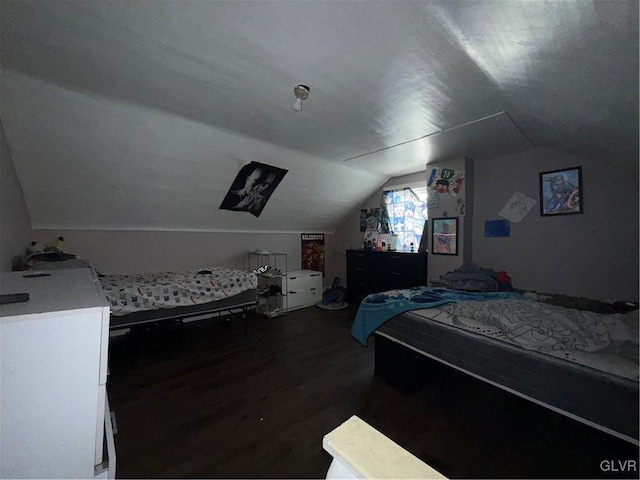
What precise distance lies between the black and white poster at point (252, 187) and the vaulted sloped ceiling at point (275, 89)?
13cm

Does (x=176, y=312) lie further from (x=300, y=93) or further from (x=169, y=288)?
(x=300, y=93)

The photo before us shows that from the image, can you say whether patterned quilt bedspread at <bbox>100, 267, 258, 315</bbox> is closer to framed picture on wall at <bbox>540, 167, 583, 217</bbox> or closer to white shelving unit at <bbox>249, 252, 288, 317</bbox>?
white shelving unit at <bbox>249, 252, 288, 317</bbox>

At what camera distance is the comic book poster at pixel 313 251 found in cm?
511

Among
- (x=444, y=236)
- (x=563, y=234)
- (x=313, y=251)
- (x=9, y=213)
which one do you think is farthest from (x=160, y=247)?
(x=563, y=234)

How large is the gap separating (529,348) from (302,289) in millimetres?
3374

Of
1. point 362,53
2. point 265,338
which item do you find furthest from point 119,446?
point 362,53

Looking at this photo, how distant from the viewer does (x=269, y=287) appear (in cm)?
414

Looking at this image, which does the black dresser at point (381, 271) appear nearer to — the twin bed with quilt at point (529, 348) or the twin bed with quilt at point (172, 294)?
the twin bed with quilt at point (529, 348)

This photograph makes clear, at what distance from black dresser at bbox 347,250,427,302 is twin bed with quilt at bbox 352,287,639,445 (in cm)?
153

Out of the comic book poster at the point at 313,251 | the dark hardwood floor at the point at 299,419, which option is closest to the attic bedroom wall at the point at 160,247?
the comic book poster at the point at 313,251

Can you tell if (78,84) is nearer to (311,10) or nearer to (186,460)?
(311,10)

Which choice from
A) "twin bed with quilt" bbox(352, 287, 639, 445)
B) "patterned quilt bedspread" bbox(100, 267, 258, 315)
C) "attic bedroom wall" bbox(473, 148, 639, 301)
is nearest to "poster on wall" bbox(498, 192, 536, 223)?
"attic bedroom wall" bbox(473, 148, 639, 301)

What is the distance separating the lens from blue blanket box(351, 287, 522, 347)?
6.88 feet

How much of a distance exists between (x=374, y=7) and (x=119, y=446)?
2.68 m
